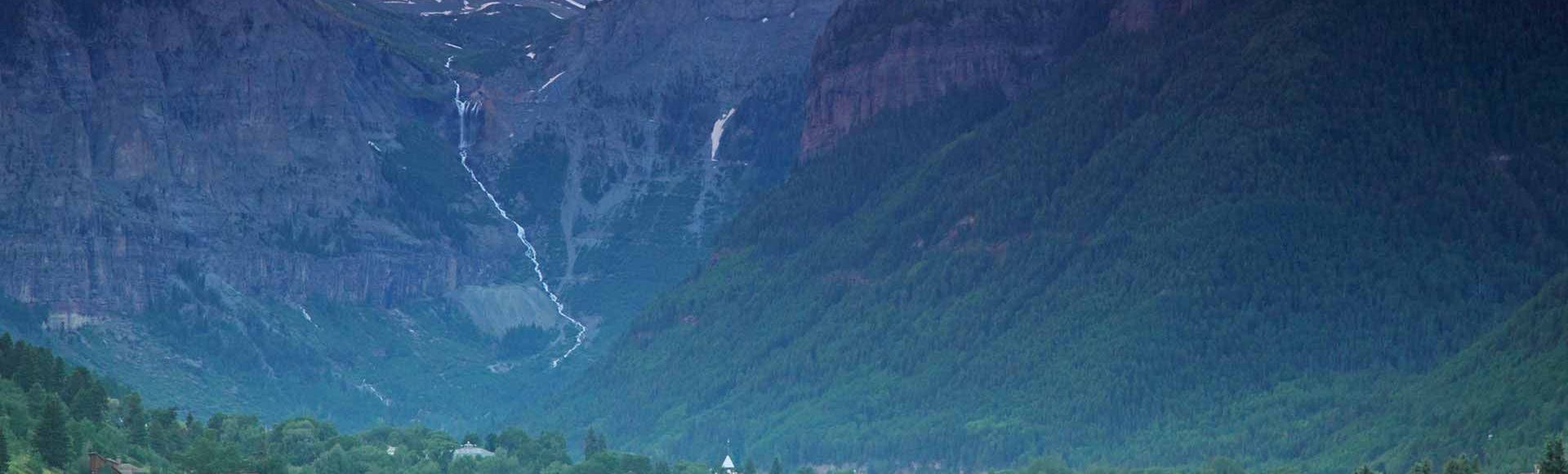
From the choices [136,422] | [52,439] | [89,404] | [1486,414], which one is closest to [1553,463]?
[52,439]

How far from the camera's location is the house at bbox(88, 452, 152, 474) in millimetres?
159750

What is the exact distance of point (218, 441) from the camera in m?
190

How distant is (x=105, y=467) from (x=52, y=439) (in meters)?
3.20

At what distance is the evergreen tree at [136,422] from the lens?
183125mm

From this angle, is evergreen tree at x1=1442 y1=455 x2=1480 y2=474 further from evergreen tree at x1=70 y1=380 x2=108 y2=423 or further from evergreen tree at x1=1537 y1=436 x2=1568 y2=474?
evergreen tree at x1=70 y1=380 x2=108 y2=423

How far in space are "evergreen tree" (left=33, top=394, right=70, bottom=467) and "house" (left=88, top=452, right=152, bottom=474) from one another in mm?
1090

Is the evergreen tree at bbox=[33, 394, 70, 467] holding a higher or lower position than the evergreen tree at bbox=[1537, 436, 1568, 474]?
higher

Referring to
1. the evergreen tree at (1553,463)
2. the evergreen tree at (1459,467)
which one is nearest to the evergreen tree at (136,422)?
the evergreen tree at (1459,467)

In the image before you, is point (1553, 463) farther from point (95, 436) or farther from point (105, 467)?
point (95, 436)

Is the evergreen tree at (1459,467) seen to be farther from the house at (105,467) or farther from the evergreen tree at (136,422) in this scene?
the evergreen tree at (136,422)

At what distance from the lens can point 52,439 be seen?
162500 mm

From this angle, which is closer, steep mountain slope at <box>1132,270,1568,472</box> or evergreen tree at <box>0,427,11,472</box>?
evergreen tree at <box>0,427,11,472</box>

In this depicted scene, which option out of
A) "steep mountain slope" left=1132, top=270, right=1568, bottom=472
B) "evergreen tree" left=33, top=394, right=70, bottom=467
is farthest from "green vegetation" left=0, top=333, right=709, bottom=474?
"steep mountain slope" left=1132, top=270, right=1568, bottom=472

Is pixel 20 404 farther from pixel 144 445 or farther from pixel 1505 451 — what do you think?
pixel 1505 451
